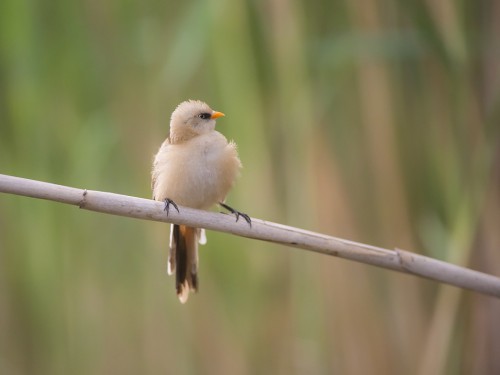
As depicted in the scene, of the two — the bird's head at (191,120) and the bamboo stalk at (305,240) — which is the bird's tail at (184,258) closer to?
the bird's head at (191,120)

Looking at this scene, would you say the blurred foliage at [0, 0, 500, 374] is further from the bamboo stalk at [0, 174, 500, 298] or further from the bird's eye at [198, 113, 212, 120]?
the bamboo stalk at [0, 174, 500, 298]

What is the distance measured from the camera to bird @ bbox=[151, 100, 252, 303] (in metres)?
1.71

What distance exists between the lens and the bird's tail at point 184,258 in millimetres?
1735

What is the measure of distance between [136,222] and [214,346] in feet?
1.30

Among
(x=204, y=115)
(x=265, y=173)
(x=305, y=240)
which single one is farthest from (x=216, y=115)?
(x=305, y=240)

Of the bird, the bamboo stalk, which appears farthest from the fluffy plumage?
the bamboo stalk

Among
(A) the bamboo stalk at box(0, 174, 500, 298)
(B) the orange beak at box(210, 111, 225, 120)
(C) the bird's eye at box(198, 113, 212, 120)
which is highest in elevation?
(C) the bird's eye at box(198, 113, 212, 120)

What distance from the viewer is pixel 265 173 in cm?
189

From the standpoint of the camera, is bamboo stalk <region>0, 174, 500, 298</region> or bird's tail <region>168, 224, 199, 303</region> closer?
bamboo stalk <region>0, 174, 500, 298</region>

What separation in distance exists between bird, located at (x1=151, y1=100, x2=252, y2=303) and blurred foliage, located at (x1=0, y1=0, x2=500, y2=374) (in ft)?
0.22

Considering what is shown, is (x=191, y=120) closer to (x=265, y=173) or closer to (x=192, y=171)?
(x=192, y=171)

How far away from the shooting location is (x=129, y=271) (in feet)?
6.88

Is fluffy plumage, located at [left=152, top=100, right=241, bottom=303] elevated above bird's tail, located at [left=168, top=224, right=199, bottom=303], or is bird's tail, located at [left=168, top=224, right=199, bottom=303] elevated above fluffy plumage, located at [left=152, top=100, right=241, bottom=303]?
fluffy plumage, located at [left=152, top=100, right=241, bottom=303]

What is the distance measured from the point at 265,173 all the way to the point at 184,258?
0.95 feet
